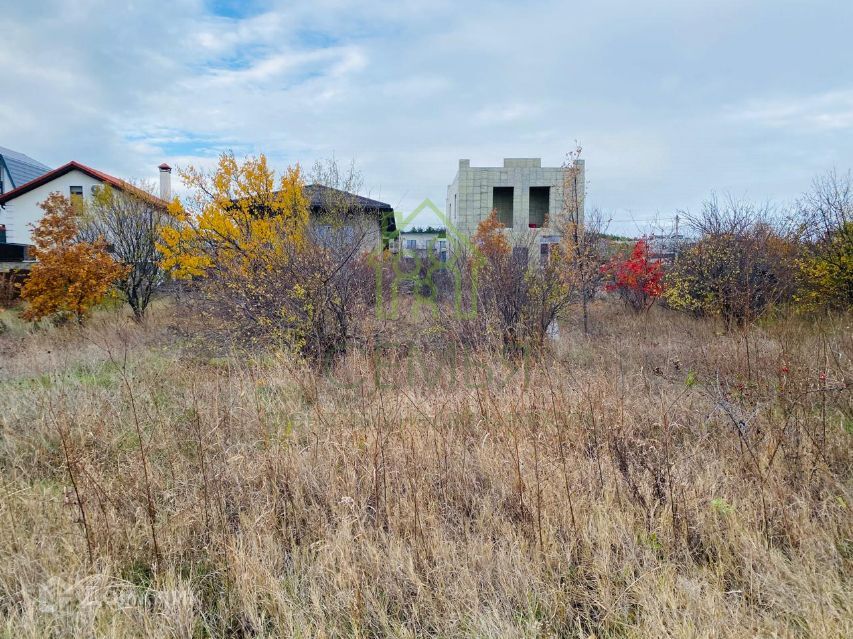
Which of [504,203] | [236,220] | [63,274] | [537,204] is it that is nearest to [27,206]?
[63,274]

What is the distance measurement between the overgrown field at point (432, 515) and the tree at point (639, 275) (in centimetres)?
660

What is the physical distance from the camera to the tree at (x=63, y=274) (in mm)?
9445

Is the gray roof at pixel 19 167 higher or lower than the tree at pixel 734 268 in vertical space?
higher

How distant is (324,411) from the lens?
11.9 feet

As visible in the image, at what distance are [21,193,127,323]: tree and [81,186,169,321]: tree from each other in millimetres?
1172

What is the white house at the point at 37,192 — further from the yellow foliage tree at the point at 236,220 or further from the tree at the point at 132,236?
the yellow foliage tree at the point at 236,220

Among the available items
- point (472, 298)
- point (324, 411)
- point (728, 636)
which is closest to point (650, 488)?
point (728, 636)

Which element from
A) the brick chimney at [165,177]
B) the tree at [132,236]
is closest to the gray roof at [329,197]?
the tree at [132,236]

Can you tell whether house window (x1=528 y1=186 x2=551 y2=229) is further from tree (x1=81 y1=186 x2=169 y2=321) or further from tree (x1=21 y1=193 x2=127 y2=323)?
tree (x1=21 y1=193 x2=127 y2=323)

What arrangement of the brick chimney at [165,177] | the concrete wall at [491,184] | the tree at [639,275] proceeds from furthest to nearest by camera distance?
the concrete wall at [491,184] → the brick chimney at [165,177] → the tree at [639,275]

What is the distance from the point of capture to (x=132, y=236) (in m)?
11.6

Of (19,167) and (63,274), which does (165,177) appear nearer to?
(63,274)

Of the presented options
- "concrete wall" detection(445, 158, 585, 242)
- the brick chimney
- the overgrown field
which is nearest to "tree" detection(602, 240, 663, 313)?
the overgrown field

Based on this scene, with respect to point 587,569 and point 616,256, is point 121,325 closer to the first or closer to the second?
point 587,569
